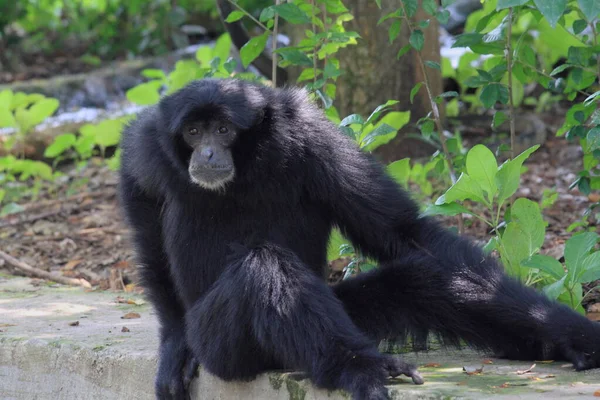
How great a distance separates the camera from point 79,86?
43.2 feet

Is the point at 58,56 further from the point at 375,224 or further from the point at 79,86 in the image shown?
the point at 375,224

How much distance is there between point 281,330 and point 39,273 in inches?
149

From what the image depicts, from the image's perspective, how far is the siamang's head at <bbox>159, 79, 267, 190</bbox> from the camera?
13.3 ft

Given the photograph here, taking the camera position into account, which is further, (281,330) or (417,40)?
(417,40)

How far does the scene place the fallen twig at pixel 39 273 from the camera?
654 centimetres

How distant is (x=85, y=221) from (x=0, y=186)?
1771 mm

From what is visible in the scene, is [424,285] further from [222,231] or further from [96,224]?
[96,224]

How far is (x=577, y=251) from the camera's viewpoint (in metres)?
4.03

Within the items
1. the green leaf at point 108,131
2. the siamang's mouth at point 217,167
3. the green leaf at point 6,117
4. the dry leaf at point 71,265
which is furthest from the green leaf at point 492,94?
the green leaf at point 6,117

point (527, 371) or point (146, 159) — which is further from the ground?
point (146, 159)

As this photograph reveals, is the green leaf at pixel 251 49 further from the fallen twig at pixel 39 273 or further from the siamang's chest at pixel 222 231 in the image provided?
the fallen twig at pixel 39 273

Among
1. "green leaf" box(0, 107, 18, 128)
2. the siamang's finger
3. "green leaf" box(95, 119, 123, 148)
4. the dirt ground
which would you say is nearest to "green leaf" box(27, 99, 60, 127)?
"green leaf" box(0, 107, 18, 128)

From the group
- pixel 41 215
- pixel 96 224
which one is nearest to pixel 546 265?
pixel 96 224

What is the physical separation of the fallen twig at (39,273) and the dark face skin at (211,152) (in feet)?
8.90
